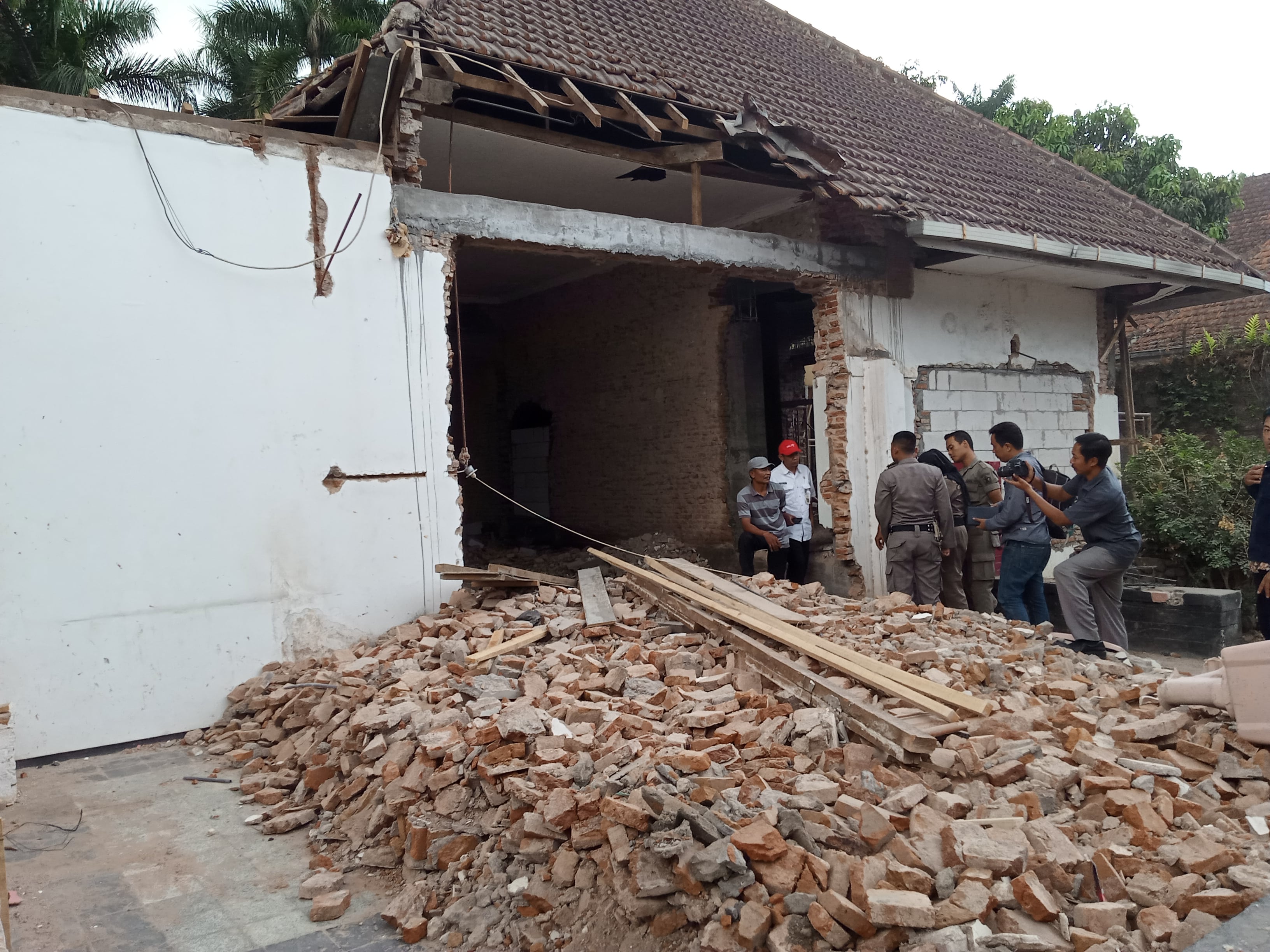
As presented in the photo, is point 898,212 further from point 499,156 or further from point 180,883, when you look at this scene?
point 180,883

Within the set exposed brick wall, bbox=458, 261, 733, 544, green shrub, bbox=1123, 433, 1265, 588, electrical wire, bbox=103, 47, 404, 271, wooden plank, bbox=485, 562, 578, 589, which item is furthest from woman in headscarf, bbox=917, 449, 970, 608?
electrical wire, bbox=103, 47, 404, 271

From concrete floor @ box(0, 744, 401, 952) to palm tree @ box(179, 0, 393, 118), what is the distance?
57.2ft

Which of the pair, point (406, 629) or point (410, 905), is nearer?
point (410, 905)

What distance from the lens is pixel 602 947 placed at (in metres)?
3.22

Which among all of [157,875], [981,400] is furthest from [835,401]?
[157,875]

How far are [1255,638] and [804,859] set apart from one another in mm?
8780

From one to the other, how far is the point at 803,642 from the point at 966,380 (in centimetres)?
608

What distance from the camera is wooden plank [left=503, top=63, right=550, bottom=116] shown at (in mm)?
6480

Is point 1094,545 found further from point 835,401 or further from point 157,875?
point 157,875

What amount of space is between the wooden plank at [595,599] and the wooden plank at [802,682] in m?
0.37

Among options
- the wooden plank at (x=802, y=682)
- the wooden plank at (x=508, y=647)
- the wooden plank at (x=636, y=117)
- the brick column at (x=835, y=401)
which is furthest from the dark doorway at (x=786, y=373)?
the wooden plank at (x=508, y=647)

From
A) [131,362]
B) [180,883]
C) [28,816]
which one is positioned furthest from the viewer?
[131,362]

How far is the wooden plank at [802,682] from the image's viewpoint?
399 centimetres

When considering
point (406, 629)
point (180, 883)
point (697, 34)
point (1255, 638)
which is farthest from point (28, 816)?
point (1255, 638)
